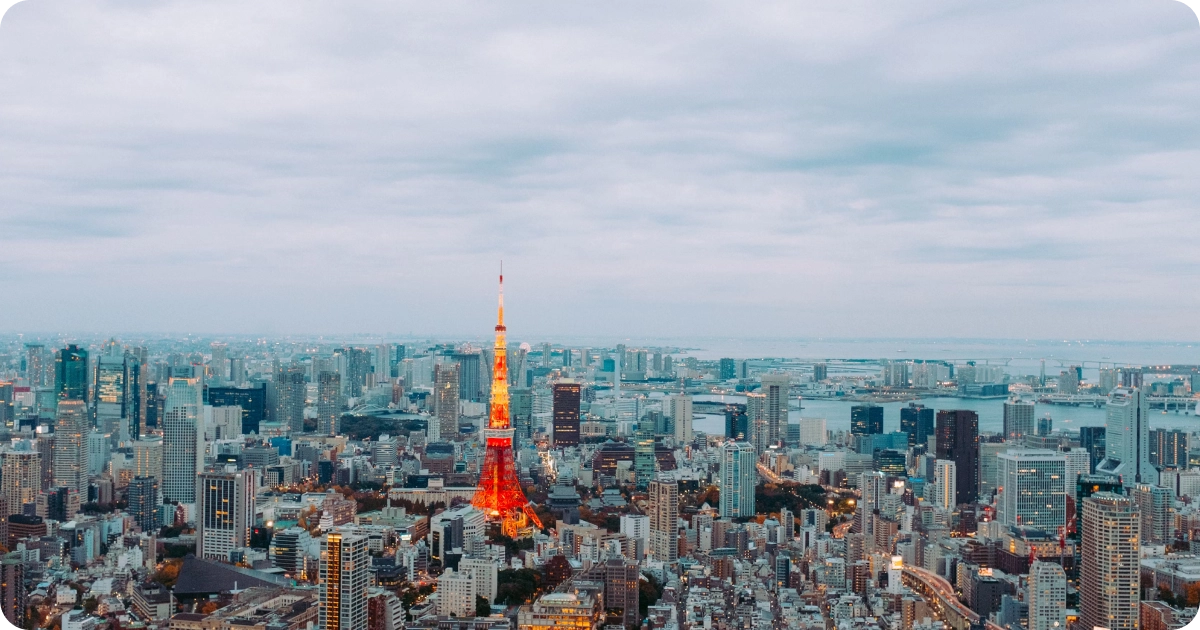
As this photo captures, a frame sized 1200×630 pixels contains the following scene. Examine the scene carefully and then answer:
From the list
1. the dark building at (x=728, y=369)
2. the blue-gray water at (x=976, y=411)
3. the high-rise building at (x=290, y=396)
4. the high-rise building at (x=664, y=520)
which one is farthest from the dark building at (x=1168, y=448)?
the dark building at (x=728, y=369)

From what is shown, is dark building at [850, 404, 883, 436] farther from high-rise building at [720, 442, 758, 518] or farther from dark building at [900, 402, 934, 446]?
high-rise building at [720, 442, 758, 518]

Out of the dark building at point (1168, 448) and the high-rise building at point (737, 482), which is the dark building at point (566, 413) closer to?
the high-rise building at point (737, 482)

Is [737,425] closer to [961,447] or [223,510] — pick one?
[961,447]

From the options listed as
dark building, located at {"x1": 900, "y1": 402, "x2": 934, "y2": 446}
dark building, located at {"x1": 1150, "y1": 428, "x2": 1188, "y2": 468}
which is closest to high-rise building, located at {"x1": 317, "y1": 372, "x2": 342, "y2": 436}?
dark building, located at {"x1": 900, "y1": 402, "x2": 934, "y2": 446}

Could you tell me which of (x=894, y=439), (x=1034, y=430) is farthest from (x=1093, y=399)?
(x=894, y=439)

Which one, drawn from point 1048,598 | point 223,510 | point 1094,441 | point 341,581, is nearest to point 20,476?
point 223,510
